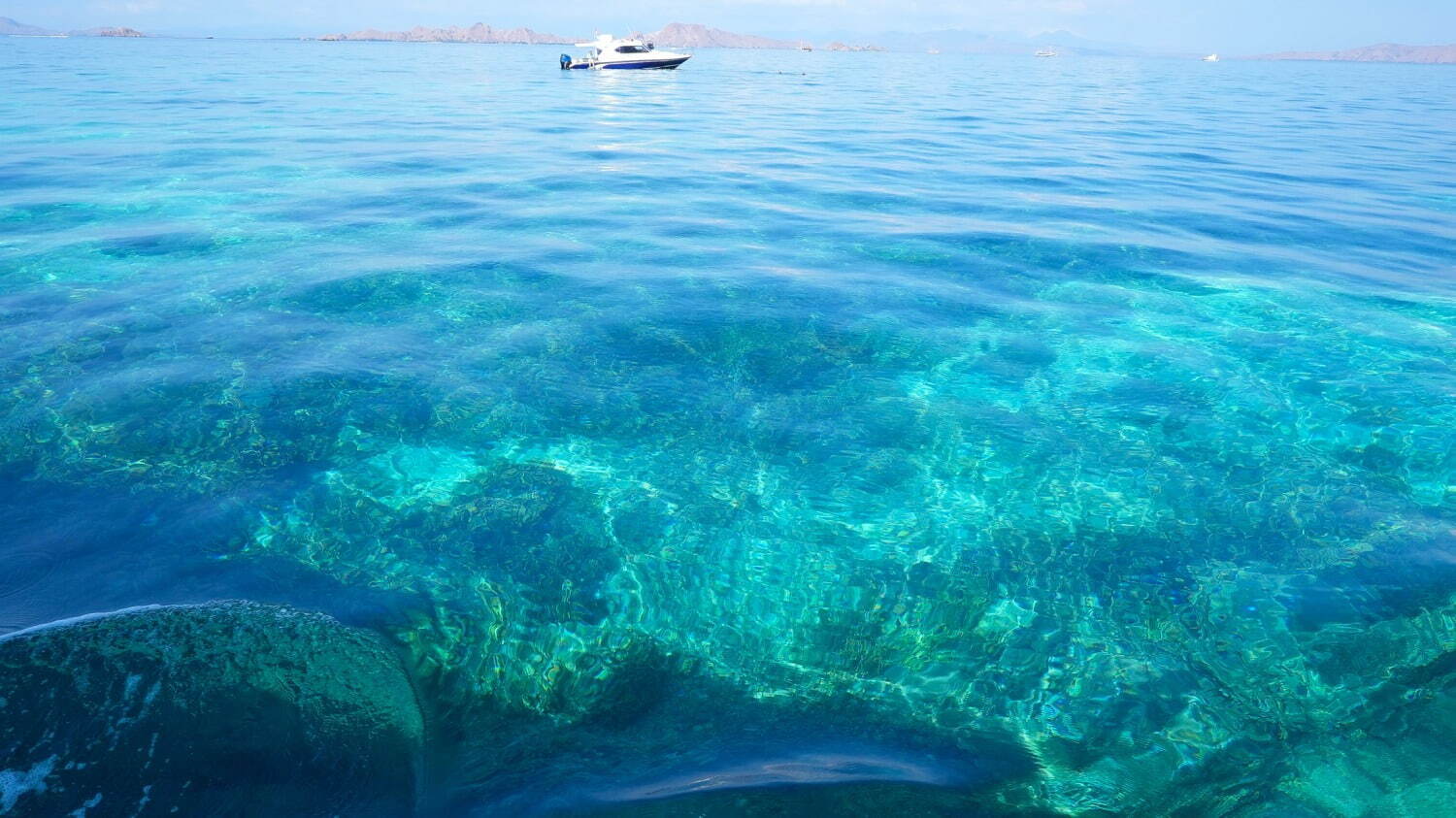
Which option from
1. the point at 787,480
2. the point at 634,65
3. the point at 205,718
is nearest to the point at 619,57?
the point at 634,65

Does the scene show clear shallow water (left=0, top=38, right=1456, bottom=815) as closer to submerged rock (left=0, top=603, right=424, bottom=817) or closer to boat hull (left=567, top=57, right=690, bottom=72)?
submerged rock (left=0, top=603, right=424, bottom=817)

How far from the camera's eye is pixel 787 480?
25.4 feet

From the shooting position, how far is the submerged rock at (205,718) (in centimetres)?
441

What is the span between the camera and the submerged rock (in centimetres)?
441

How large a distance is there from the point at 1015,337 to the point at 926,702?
22.7ft

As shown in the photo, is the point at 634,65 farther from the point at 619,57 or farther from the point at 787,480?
the point at 787,480

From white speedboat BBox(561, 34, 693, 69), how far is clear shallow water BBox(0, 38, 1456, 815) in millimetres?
64207

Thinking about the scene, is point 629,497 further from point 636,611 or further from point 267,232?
point 267,232

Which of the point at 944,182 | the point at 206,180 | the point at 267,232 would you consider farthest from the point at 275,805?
the point at 944,182

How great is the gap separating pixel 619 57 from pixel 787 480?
3031 inches

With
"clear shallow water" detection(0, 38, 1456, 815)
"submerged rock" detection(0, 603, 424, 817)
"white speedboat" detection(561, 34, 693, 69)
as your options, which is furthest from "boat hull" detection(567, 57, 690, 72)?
"submerged rock" detection(0, 603, 424, 817)

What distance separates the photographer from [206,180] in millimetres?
18438

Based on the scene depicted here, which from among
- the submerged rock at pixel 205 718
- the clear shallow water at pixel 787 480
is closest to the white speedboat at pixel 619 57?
the clear shallow water at pixel 787 480

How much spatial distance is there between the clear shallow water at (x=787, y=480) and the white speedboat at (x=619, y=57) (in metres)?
64.2
